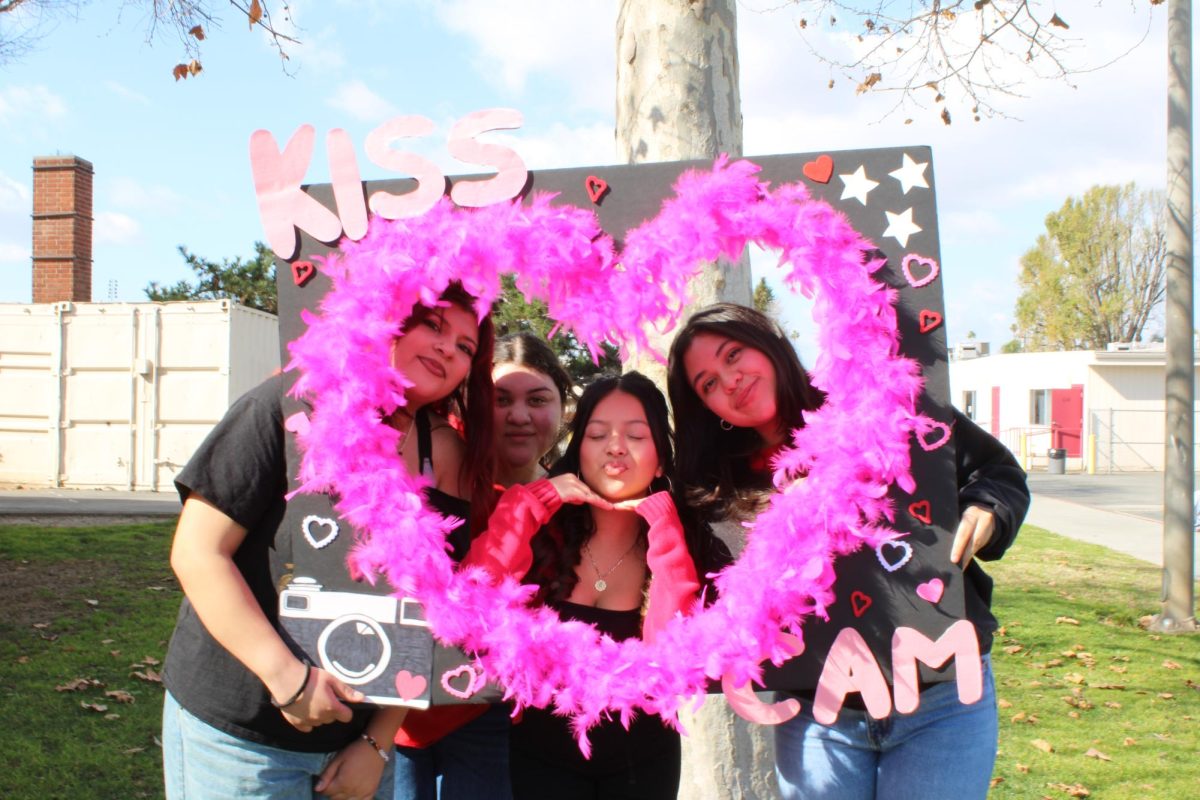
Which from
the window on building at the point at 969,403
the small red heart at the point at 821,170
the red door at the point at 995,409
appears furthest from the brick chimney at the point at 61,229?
the window on building at the point at 969,403

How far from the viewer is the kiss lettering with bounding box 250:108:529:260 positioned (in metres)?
2.35

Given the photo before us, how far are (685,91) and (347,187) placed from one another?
1478mm

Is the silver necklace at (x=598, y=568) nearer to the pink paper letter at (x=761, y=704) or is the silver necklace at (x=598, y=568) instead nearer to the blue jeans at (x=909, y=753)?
the pink paper letter at (x=761, y=704)

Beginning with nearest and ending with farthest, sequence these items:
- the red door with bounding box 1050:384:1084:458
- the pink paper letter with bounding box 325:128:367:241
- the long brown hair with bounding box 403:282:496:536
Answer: the pink paper letter with bounding box 325:128:367:241, the long brown hair with bounding box 403:282:496:536, the red door with bounding box 1050:384:1084:458

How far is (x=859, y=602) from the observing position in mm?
2418

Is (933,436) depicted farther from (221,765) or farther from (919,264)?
(221,765)

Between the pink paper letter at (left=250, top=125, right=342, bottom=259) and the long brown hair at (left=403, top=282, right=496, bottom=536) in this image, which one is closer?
the pink paper letter at (left=250, top=125, right=342, bottom=259)

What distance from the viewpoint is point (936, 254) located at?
7.99 feet

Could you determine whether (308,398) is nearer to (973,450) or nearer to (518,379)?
(518,379)

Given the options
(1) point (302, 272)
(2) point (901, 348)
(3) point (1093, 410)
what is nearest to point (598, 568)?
(2) point (901, 348)

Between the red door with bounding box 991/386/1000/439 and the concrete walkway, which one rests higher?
the red door with bounding box 991/386/1000/439

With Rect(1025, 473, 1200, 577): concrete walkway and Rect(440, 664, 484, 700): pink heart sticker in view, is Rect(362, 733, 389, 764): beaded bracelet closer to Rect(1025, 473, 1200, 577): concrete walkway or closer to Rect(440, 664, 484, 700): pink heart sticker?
Rect(440, 664, 484, 700): pink heart sticker

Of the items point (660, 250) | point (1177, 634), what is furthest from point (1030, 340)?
point (660, 250)

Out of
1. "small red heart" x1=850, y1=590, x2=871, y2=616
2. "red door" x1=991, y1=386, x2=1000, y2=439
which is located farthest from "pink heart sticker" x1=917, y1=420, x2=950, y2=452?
"red door" x1=991, y1=386, x2=1000, y2=439
